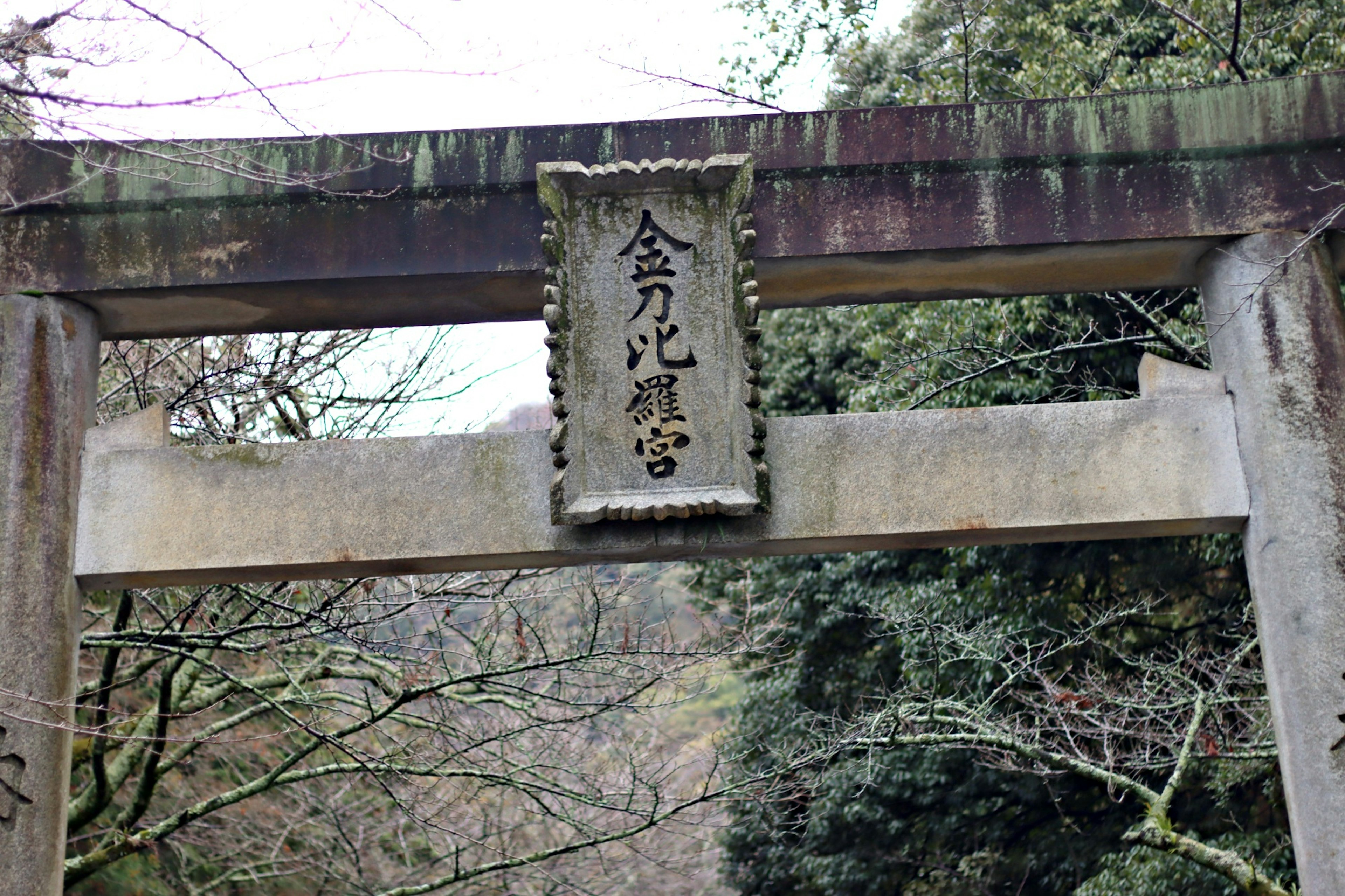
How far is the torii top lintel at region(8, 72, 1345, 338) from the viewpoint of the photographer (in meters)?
4.35

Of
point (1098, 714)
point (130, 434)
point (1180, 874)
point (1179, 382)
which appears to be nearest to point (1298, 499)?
point (1179, 382)

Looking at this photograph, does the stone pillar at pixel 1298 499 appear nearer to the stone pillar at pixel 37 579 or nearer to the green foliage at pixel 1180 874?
the stone pillar at pixel 37 579

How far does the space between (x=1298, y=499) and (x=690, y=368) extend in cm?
210

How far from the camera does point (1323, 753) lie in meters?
3.85

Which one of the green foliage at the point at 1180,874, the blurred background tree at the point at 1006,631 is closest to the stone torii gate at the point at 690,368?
the blurred background tree at the point at 1006,631

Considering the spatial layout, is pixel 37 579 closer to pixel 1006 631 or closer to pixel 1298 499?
pixel 1298 499

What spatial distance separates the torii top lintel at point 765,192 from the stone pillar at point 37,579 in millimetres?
266

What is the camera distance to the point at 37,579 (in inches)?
160

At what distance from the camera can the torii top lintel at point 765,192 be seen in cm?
435

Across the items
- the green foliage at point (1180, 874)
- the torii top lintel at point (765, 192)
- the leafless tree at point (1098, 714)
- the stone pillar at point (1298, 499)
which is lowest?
the green foliage at point (1180, 874)

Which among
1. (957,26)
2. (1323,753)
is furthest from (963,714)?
(957,26)

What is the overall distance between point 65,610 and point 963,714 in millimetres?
6118

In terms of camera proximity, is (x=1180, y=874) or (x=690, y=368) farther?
(x=1180, y=874)

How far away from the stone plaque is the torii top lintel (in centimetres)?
26
